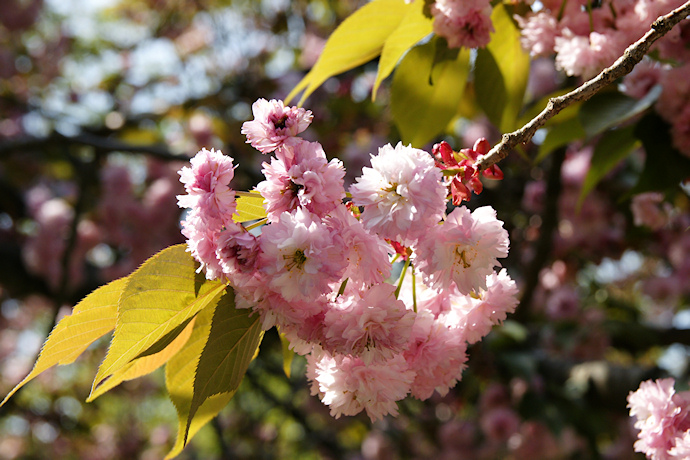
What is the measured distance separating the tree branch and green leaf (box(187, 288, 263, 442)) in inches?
13.2

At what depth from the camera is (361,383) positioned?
681mm

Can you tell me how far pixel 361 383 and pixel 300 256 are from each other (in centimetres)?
21

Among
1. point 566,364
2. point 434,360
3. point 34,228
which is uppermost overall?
point 434,360

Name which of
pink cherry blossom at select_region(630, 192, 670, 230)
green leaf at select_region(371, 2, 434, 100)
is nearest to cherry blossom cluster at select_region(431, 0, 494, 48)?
green leaf at select_region(371, 2, 434, 100)

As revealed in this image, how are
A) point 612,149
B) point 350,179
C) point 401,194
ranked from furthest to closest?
point 350,179 → point 612,149 → point 401,194

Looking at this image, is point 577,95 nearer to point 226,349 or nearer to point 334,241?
point 334,241

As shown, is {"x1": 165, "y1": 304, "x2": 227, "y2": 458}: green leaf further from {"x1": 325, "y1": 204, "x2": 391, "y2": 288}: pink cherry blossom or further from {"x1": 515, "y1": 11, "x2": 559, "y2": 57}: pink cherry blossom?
{"x1": 515, "y1": 11, "x2": 559, "y2": 57}: pink cherry blossom

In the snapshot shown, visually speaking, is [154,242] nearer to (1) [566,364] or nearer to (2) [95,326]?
(1) [566,364]

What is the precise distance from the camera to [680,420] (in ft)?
2.46

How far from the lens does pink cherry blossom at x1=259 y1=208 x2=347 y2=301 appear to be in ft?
1.85

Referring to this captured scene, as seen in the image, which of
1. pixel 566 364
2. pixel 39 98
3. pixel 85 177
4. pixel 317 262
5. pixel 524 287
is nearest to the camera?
pixel 317 262

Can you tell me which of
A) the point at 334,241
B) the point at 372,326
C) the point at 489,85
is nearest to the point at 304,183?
the point at 334,241

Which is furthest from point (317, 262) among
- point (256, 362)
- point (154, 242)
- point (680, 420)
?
point (154, 242)

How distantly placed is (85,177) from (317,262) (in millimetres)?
2773
